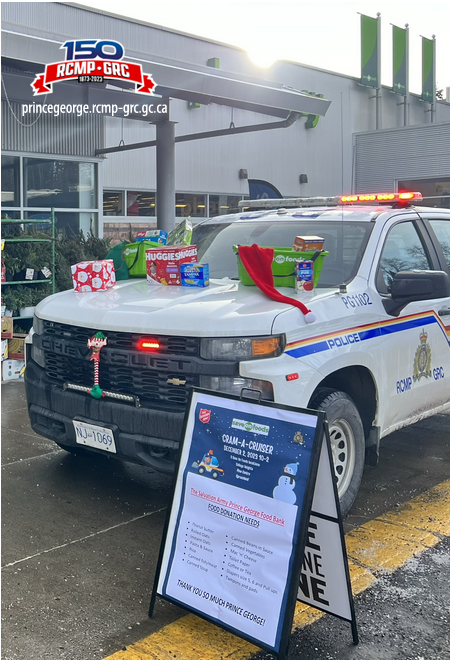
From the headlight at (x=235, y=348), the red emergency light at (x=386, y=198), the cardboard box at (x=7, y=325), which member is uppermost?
the red emergency light at (x=386, y=198)

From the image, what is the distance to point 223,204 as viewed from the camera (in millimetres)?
14172

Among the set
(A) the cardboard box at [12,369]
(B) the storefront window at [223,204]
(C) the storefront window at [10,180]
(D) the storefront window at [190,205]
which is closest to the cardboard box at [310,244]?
(A) the cardboard box at [12,369]

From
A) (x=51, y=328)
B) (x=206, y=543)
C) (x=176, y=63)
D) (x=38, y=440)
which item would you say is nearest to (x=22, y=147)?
(x=176, y=63)

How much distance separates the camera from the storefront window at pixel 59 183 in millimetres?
12797

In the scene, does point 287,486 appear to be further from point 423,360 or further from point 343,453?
point 423,360

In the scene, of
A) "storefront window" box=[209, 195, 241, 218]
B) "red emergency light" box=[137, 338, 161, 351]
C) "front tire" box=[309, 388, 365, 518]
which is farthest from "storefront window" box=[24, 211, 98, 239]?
"front tire" box=[309, 388, 365, 518]

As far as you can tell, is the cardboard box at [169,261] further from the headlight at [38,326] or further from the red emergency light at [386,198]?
the red emergency light at [386,198]

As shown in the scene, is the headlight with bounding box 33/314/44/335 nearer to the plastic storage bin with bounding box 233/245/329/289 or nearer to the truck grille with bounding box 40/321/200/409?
the truck grille with bounding box 40/321/200/409

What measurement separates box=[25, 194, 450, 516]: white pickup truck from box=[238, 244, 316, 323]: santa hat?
8 centimetres

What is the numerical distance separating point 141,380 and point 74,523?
101 cm

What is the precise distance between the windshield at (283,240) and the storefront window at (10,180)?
7.20m

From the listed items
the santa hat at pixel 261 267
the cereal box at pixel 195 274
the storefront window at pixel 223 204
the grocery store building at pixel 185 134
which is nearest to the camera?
the santa hat at pixel 261 267

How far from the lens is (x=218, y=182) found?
44.0 feet

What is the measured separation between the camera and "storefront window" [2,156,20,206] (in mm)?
12397
